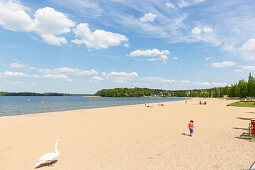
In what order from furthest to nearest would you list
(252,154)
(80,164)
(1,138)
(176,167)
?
(1,138), (252,154), (80,164), (176,167)

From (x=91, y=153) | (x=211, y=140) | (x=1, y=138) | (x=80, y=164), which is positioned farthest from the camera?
(x=1, y=138)

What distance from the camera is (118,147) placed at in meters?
11.2

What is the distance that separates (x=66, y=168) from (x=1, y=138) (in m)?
10.2

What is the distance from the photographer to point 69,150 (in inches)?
429

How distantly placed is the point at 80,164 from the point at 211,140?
997 centimetres

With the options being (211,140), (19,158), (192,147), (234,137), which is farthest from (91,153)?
(234,137)

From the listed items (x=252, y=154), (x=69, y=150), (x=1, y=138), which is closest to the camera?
(x=252, y=154)

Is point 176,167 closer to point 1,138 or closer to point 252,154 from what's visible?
point 252,154

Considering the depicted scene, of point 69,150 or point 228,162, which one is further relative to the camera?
point 69,150

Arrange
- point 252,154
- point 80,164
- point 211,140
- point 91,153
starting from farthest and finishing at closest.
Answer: point 211,140, point 91,153, point 252,154, point 80,164

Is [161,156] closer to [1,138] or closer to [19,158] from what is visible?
[19,158]

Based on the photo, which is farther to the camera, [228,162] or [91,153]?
[91,153]

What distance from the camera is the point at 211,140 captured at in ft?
41.2

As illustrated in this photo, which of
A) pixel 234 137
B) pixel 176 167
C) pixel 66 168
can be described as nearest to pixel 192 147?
pixel 176 167
